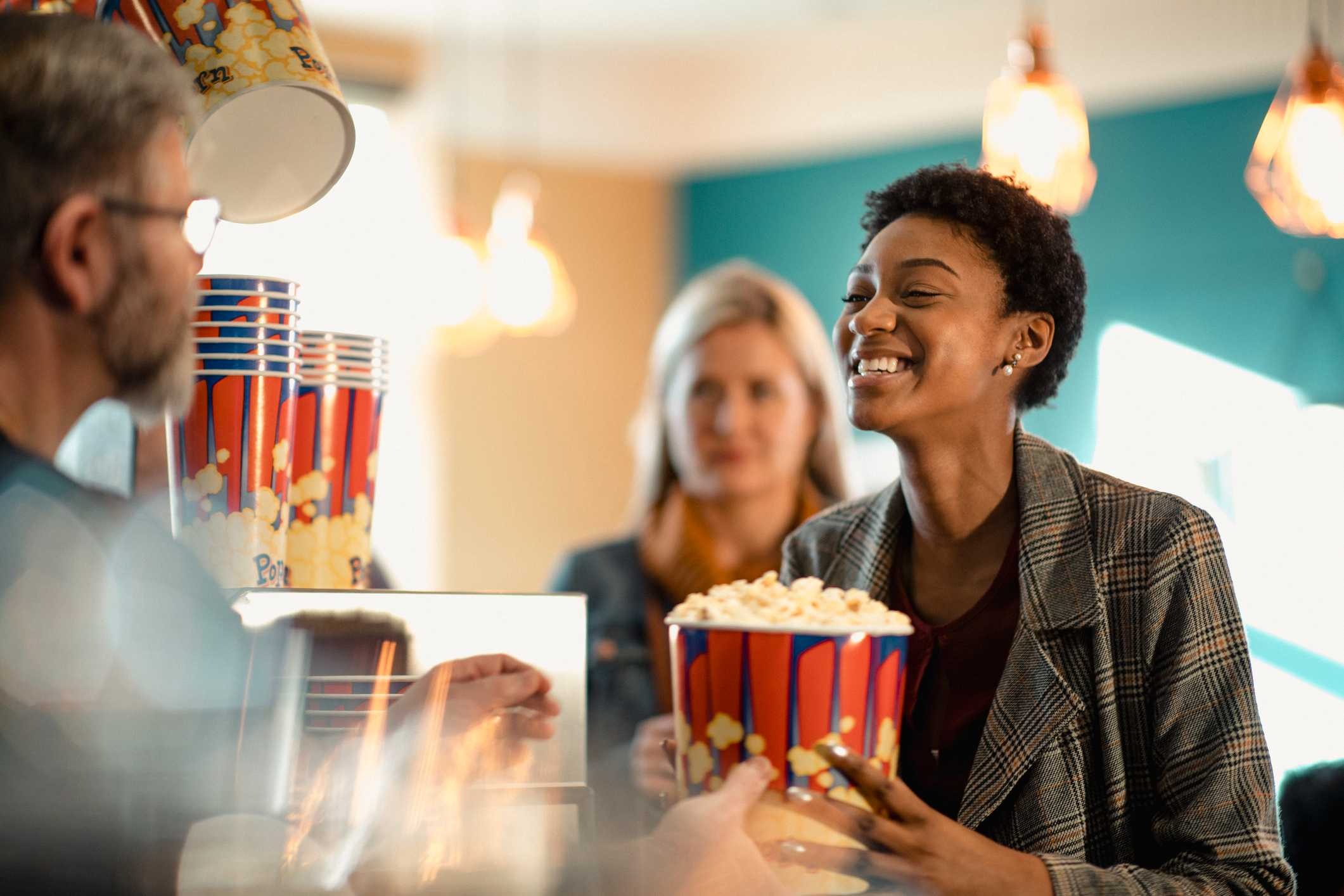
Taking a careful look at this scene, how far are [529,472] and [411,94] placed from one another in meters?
1.68

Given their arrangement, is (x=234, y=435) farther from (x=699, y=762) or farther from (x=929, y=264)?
(x=929, y=264)

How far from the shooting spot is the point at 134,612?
35.9 inches

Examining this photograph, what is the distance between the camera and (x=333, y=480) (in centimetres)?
119

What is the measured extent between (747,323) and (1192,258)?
2950 millimetres

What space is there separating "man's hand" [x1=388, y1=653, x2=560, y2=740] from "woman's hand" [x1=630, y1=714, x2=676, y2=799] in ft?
0.35

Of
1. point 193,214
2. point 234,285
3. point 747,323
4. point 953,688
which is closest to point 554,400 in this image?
point 747,323

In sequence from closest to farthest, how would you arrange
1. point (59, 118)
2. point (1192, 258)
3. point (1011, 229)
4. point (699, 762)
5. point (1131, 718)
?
point (59, 118) < point (699, 762) < point (1131, 718) < point (1011, 229) < point (1192, 258)

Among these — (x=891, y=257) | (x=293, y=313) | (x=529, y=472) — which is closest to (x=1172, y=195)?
(x=529, y=472)

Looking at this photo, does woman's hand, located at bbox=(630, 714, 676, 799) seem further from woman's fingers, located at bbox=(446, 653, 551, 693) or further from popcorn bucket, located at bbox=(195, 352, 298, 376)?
popcorn bucket, located at bbox=(195, 352, 298, 376)

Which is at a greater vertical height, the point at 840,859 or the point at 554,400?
the point at 554,400

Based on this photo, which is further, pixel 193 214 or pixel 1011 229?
pixel 1011 229

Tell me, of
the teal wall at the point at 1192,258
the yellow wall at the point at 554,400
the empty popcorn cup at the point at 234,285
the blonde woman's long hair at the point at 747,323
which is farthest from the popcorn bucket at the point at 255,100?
the yellow wall at the point at 554,400

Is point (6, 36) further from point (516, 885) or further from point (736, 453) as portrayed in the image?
point (736, 453)

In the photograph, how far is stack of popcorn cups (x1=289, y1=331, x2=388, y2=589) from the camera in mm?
1176
